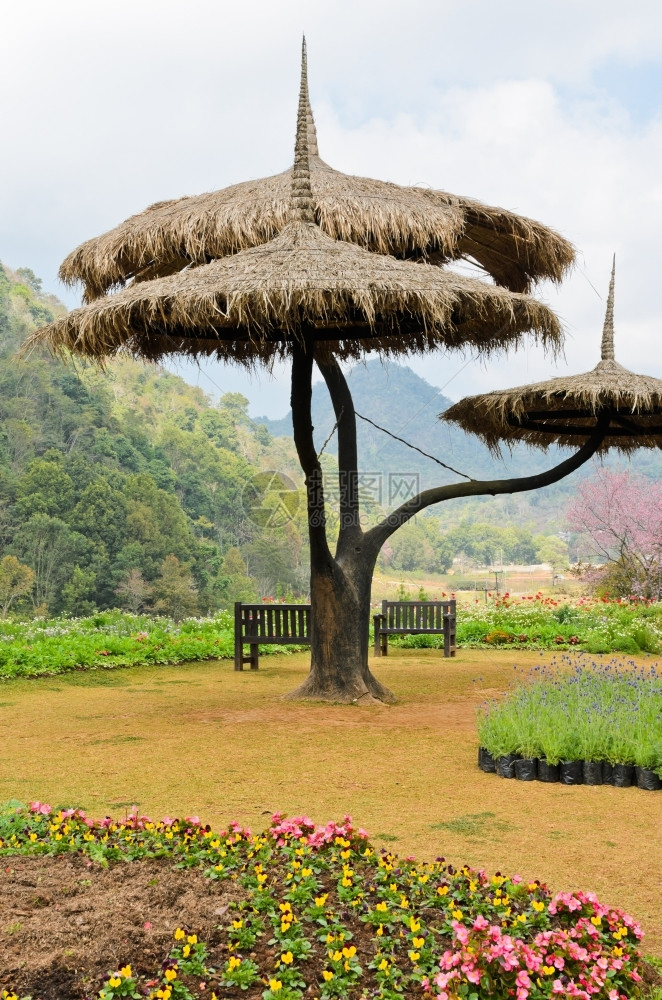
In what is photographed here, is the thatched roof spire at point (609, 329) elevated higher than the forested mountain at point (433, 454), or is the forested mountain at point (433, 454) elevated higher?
the forested mountain at point (433, 454)

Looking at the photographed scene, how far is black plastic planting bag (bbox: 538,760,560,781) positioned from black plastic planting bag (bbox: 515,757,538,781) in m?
0.03

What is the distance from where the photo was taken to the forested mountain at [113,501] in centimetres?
3678

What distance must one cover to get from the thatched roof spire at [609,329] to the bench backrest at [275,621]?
4.12 m

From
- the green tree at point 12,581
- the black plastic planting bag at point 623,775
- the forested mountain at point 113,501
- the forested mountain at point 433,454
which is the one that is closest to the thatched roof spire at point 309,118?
the black plastic planting bag at point 623,775

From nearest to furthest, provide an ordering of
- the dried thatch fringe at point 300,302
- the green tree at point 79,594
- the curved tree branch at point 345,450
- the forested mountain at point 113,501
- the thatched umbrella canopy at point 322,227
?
1. the dried thatch fringe at point 300,302
2. the thatched umbrella canopy at point 322,227
3. the curved tree branch at point 345,450
4. the green tree at point 79,594
5. the forested mountain at point 113,501

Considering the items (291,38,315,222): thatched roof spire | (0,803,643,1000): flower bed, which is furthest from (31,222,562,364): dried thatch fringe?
(0,803,643,1000): flower bed

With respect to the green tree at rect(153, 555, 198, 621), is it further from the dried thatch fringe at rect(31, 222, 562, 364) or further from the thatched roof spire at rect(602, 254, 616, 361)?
the dried thatch fringe at rect(31, 222, 562, 364)

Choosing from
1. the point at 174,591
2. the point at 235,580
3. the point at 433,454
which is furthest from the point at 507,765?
the point at 433,454

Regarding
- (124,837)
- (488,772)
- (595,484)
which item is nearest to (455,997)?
(124,837)

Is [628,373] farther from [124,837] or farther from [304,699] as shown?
[124,837]

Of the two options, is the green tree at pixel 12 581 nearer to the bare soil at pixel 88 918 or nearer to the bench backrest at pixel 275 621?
the bench backrest at pixel 275 621

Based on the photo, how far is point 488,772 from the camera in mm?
5789

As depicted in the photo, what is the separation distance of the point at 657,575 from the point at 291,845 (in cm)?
1784

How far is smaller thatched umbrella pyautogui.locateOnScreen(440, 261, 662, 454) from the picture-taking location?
8.52m
